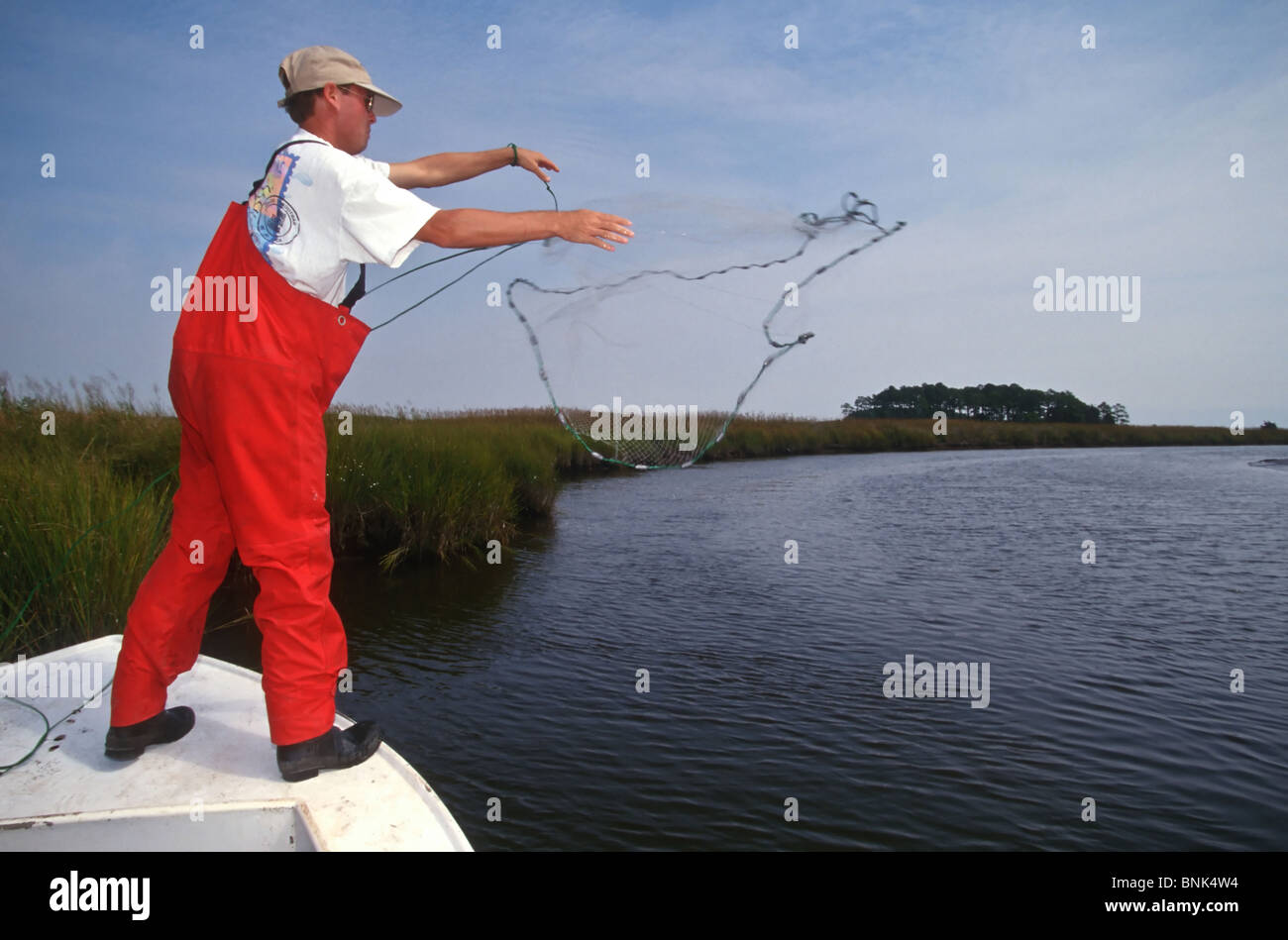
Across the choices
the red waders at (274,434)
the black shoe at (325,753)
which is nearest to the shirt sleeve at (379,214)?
the red waders at (274,434)

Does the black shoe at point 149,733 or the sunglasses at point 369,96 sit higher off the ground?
the sunglasses at point 369,96

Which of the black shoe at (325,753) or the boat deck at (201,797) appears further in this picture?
the black shoe at (325,753)

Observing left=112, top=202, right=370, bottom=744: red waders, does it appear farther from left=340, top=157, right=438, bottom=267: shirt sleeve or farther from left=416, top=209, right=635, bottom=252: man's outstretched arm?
left=416, top=209, right=635, bottom=252: man's outstretched arm

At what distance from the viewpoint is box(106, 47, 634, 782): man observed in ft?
9.86

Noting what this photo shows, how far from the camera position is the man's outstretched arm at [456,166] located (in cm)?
390

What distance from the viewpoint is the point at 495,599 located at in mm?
11281

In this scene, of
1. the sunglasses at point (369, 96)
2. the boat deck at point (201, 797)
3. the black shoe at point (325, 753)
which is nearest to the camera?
the boat deck at point (201, 797)

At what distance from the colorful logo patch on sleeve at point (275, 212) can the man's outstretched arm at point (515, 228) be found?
469 mm

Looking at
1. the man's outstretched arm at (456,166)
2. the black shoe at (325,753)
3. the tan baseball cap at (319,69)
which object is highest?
the tan baseball cap at (319,69)

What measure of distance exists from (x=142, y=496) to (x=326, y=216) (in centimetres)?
344

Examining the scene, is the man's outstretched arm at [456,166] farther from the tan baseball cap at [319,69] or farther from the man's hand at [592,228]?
the man's hand at [592,228]

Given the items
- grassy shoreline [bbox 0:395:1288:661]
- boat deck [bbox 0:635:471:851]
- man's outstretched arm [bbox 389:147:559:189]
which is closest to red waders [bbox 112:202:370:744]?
boat deck [bbox 0:635:471:851]

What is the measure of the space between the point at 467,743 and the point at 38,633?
137 inches
